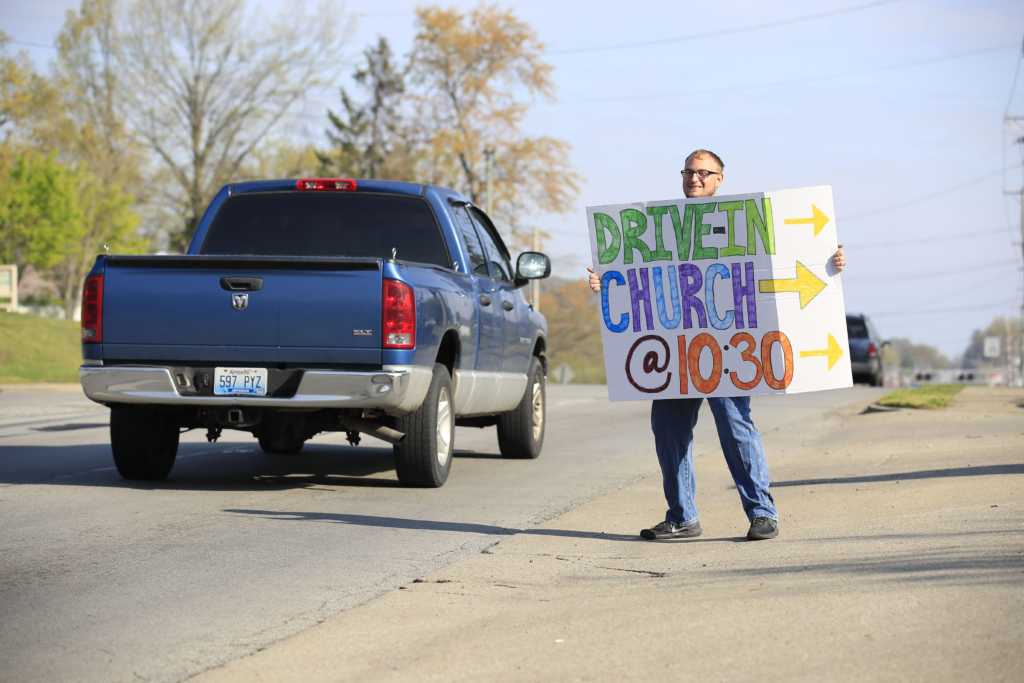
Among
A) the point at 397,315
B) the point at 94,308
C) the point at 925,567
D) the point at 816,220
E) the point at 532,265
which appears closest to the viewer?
the point at 925,567

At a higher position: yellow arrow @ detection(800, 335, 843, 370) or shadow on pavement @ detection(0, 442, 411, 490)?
yellow arrow @ detection(800, 335, 843, 370)

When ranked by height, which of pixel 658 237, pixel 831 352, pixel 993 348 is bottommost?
pixel 831 352

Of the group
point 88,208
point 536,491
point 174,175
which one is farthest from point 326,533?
point 88,208

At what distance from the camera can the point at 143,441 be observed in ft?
34.1

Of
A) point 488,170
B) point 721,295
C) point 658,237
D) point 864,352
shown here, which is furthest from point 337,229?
point 488,170

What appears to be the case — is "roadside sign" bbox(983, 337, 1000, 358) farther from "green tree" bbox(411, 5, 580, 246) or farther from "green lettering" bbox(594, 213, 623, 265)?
"green lettering" bbox(594, 213, 623, 265)

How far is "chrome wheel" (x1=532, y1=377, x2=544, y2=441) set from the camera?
13492mm

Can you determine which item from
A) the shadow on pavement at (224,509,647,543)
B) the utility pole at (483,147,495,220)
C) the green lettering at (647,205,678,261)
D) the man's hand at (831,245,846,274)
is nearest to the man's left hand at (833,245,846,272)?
the man's hand at (831,245,846,274)

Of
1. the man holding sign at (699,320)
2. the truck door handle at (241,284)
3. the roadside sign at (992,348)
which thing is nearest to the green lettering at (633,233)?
the man holding sign at (699,320)

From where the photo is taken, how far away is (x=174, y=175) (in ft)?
205

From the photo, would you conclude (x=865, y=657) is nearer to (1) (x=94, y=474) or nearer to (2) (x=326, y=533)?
(2) (x=326, y=533)

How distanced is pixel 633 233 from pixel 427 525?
2063mm

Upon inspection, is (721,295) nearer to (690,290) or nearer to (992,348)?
(690,290)

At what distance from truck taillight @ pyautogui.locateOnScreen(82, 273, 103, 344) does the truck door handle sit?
0.85m
